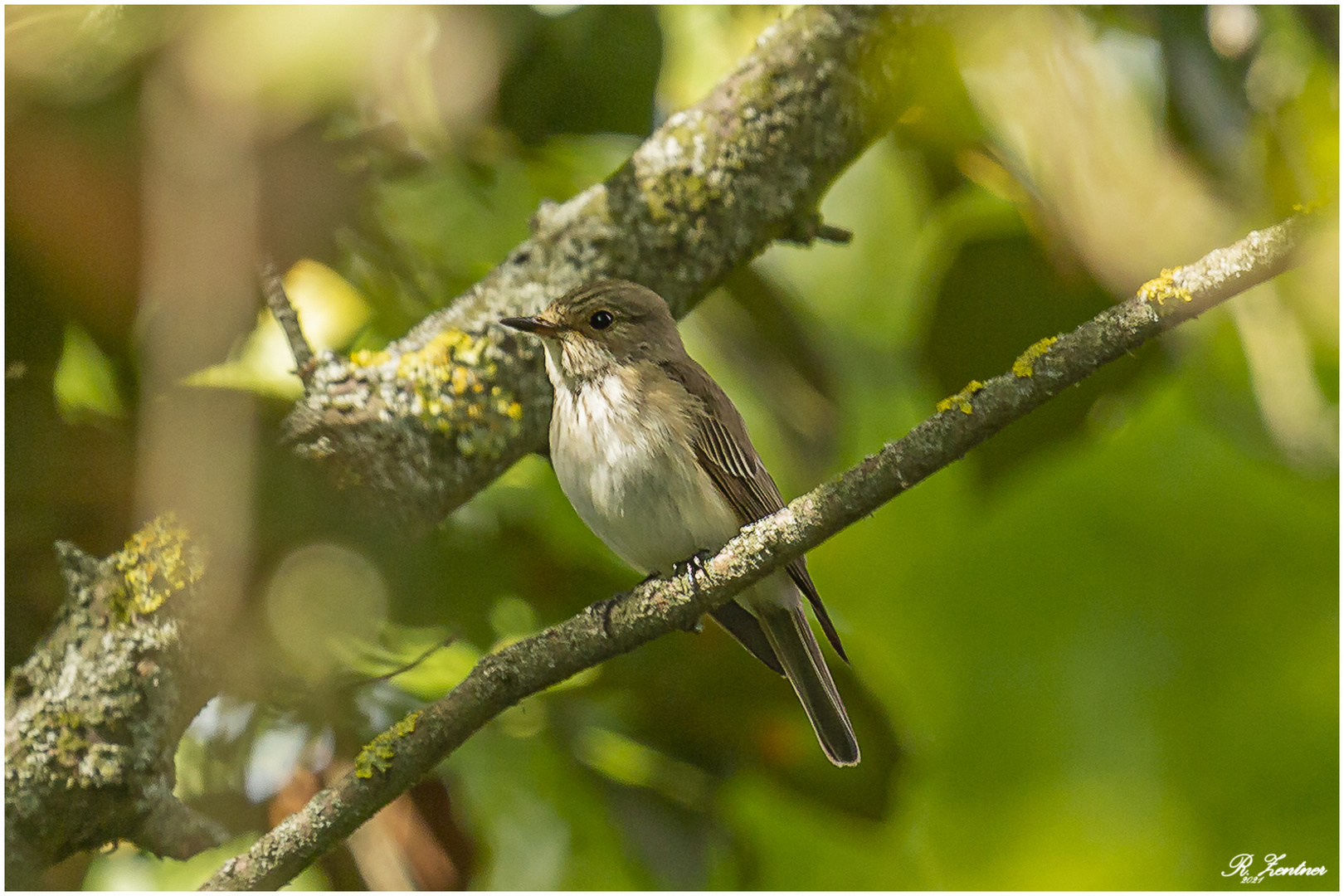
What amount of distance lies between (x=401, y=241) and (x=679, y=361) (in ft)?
2.37

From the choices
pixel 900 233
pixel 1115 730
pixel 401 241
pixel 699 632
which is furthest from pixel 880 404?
pixel 401 241

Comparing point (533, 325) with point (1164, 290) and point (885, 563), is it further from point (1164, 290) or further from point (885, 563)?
point (1164, 290)

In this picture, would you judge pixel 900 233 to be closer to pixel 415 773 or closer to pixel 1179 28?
pixel 1179 28

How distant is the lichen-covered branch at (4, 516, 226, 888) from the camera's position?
2.11m

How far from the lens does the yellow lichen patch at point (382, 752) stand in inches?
71.7

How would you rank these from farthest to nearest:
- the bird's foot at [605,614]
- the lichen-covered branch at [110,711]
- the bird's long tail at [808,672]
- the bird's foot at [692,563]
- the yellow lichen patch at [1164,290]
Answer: the bird's long tail at [808,672] → the lichen-covered branch at [110,711] → the bird's foot at [692,563] → the bird's foot at [605,614] → the yellow lichen patch at [1164,290]

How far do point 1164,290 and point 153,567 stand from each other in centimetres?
189

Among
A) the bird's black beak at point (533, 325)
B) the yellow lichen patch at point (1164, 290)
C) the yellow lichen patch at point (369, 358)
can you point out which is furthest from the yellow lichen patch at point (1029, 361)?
the yellow lichen patch at point (369, 358)

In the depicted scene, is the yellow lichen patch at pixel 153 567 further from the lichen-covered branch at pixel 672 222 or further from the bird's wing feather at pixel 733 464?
the bird's wing feather at pixel 733 464

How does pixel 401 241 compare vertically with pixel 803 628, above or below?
above

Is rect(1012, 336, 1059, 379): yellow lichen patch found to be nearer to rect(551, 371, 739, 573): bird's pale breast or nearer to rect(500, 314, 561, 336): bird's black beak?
rect(551, 371, 739, 573): bird's pale breast

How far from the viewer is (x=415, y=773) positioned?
1831mm

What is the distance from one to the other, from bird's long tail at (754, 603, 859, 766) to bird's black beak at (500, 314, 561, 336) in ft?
2.62

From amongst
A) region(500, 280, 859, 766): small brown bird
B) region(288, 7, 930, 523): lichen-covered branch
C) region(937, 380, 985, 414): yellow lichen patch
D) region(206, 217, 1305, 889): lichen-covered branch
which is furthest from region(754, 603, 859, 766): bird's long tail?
region(937, 380, 985, 414): yellow lichen patch
